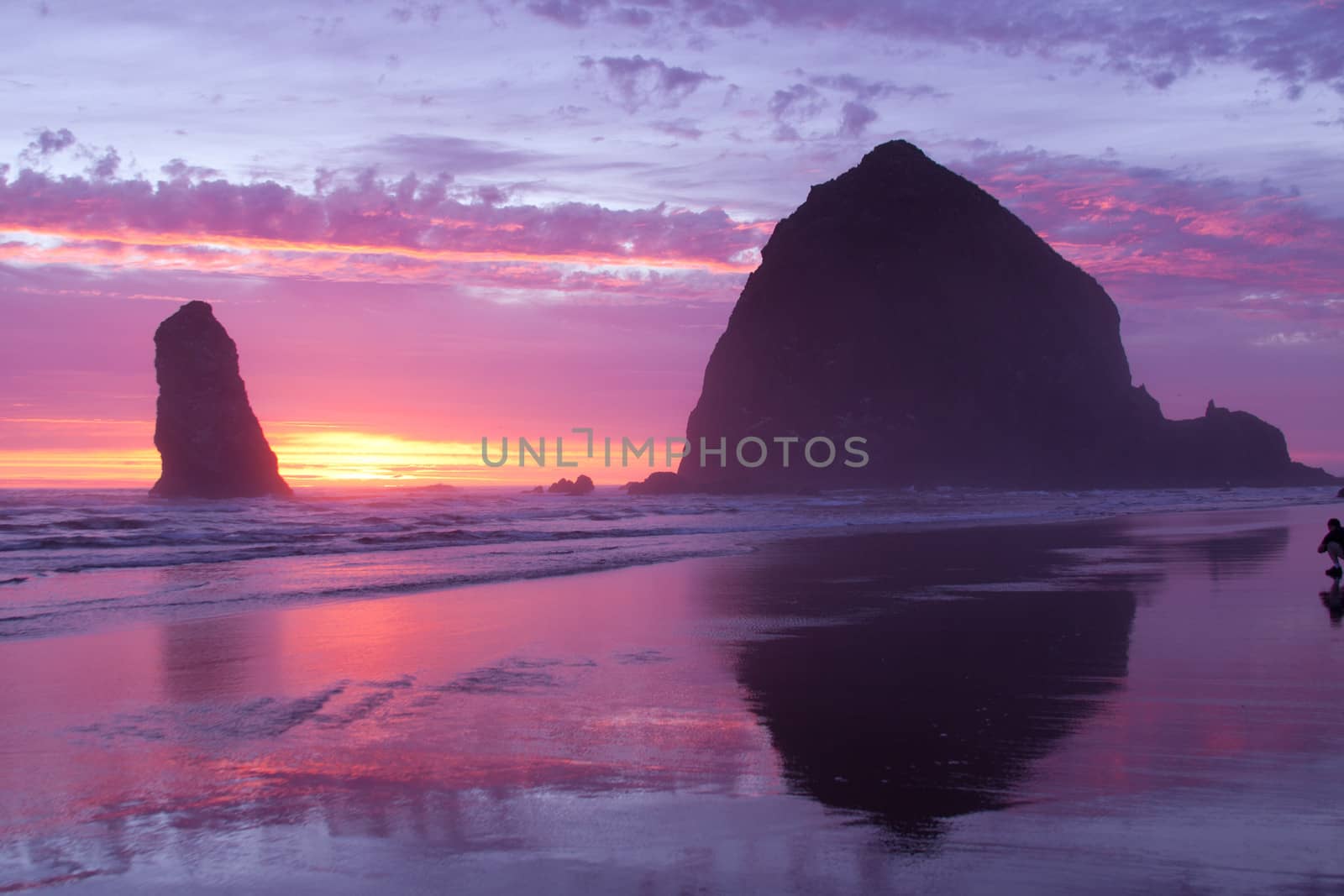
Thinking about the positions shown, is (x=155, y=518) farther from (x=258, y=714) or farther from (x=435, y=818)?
(x=435, y=818)

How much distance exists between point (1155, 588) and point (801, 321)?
3149 inches

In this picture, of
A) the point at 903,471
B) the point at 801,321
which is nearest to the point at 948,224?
the point at 801,321

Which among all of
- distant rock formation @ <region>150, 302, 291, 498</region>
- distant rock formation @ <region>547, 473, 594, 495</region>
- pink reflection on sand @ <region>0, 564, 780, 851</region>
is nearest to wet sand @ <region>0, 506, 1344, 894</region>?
pink reflection on sand @ <region>0, 564, 780, 851</region>

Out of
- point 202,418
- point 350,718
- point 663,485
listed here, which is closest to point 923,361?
point 663,485

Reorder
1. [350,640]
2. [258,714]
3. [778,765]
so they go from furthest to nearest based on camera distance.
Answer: [350,640] → [258,714] → [778,765]

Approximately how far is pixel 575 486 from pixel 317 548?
7040 cm

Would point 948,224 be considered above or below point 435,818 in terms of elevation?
above

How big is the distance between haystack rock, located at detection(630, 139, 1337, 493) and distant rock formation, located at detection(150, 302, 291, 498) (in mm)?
34028

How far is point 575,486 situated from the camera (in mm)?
92062

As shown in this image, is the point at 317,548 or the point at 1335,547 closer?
the point at 1335,547

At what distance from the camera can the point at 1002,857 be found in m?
3.88

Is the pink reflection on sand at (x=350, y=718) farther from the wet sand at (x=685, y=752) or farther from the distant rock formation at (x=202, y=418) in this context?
the distant rock formation at (x=202, y=418)

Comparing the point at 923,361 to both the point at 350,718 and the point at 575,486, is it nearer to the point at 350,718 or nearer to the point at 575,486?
the point at 575,486

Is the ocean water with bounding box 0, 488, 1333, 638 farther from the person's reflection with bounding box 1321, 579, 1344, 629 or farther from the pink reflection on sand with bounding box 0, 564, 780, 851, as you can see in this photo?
the person's reflection with bounding box 1321, 579, 1344, 629
